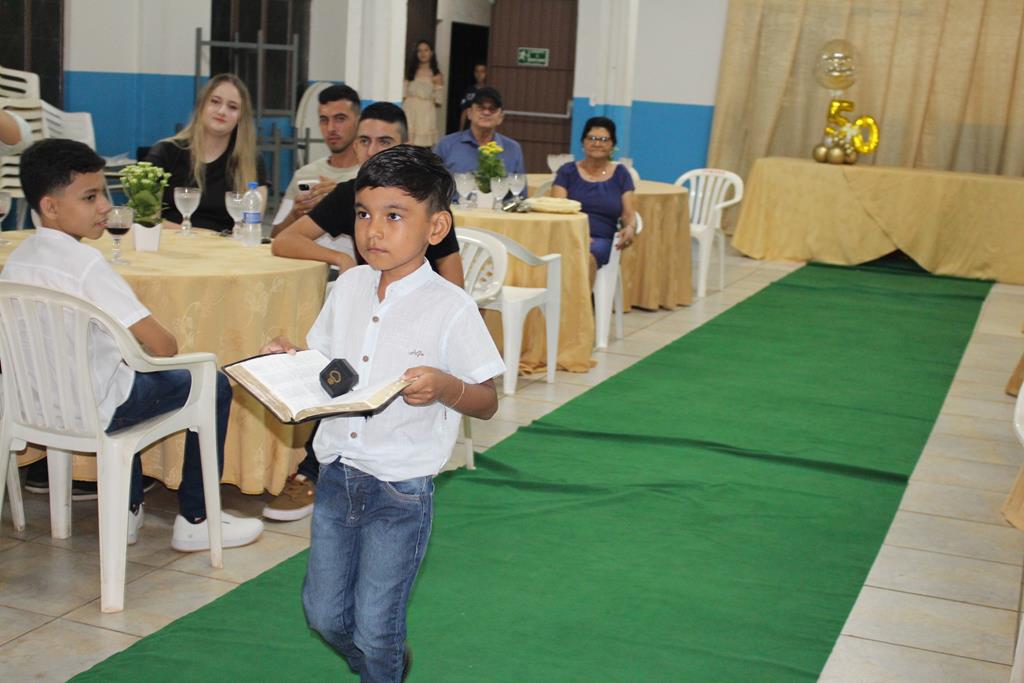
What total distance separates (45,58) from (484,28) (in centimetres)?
694

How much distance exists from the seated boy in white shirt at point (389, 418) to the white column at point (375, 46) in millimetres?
6550

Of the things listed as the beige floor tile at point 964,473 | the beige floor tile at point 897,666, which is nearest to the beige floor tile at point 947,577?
the beige floor tile at point 897,666

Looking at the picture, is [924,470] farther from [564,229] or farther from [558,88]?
[558,88]

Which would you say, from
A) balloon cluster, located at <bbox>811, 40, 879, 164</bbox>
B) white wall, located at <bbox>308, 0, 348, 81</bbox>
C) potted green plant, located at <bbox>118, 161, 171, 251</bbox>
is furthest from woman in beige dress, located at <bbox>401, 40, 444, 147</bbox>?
potted green plant, located at <bbox>118, 161, 171, 251</bbox>

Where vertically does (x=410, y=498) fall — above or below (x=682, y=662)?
above

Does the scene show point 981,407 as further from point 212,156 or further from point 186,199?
point 186,199

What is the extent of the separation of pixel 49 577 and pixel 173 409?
1.76ft

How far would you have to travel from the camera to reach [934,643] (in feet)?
10.2

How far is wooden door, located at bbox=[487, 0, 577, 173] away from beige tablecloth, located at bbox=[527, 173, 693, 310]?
4886mm

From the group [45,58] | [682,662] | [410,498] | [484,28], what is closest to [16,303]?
[410,498]

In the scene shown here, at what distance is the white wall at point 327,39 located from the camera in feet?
38.7

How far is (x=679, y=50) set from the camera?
1181 cm

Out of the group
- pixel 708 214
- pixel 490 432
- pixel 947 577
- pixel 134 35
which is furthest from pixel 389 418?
pixel 134 35

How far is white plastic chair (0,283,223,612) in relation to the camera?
2846 mm
